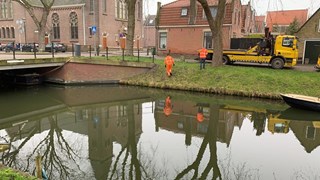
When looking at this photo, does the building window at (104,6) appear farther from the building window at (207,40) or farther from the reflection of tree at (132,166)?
the reflection of tree at (132,166)

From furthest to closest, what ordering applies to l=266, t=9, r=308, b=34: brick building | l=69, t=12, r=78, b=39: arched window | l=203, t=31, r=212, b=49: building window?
l=266, t=9, r=308, b=34: brick building → l=69, t=12, r=78, b=39: arched window → l=203, t=31, r=212, b=49: building window

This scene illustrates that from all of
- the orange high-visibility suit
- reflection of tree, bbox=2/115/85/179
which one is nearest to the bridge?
the orange high-visibility suit

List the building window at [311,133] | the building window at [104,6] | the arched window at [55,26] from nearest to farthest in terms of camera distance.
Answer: the building window at [311,133] < the building window at [104,6] < the arched window at [55,26]

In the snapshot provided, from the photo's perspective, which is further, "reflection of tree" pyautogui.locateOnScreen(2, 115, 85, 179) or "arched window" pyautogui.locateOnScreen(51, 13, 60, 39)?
"arched window" pyautogui.locateOnScreen(51, 13, 60, 39)

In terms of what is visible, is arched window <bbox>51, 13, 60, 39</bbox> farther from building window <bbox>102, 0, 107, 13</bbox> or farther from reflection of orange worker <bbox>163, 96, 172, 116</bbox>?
reflection of orange worker <bbox>163, 96, 172, 116</bbox>

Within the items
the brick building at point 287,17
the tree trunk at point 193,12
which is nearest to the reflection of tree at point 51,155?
the tree trunk at point 193,12

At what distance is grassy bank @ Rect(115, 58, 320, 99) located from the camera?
51.7 ft

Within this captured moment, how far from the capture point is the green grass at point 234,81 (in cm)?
1574

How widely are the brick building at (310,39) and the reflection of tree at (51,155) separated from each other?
21.6 metres

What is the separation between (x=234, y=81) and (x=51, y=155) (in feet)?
39.7

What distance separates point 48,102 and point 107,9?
2720cm

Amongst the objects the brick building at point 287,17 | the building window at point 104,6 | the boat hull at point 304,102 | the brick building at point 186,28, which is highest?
the brick building at point 287,17

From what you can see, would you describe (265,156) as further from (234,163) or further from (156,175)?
(156,175)

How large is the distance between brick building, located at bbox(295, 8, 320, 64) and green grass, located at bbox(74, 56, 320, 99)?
6917 millimetres
